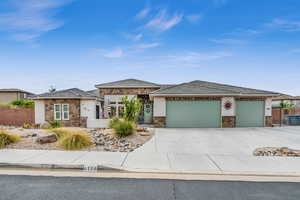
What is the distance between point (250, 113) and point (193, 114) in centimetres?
536

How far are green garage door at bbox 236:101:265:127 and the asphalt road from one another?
1141 centimetres

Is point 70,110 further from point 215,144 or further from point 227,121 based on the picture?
point 227,121

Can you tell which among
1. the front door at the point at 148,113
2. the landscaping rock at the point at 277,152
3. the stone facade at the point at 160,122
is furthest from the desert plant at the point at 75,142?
the front door at the point at 148,113

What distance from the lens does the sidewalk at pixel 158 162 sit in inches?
171

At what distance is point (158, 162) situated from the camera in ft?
16.1

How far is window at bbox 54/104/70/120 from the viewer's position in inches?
602

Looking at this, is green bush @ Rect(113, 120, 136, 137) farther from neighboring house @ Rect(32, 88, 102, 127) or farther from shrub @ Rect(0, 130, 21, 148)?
neighboring house @ Rect(32, 88, 102, 127)

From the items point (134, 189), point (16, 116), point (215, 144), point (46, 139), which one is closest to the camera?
point (134, 189)

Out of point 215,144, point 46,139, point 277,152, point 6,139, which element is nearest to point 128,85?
point 46,139

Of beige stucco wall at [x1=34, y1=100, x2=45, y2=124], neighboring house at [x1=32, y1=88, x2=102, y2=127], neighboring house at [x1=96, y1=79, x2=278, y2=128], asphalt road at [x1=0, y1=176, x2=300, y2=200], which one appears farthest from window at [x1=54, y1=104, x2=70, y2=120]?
asphalt road at [x1=0, y1=176, x2=300, y2=200]

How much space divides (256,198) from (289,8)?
1265 centimetres

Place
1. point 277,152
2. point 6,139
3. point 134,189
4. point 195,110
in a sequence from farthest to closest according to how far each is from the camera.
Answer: point 195,110 < point 6,139 < point 277,152 < point 134,189

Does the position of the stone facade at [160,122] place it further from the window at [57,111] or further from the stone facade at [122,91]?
the window at [57,111]

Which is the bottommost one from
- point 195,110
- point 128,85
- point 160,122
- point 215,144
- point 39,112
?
point 215,144
